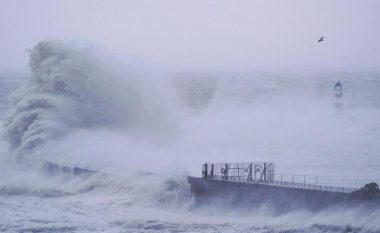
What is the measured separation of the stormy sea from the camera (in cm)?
2494

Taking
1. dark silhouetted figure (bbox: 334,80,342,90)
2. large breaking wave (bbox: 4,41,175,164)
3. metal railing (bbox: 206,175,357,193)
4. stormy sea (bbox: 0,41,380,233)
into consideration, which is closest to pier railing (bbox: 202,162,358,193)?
metal railing (bbox: 206,175,357,193)

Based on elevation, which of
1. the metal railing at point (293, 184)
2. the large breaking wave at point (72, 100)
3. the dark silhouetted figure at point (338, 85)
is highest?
the dark silhouetted figure at point (338, 85)

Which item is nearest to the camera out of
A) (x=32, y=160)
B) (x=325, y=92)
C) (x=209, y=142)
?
(x=32, y=160)

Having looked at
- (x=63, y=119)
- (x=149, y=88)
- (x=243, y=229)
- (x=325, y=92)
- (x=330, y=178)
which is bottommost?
(x=243, y=229)

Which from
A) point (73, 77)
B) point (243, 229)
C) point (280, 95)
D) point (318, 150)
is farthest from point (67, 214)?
point (280, 95)

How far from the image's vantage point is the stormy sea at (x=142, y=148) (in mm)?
24938

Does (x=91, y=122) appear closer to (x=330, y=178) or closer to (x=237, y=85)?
(x=330, y=178)

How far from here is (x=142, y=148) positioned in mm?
37500

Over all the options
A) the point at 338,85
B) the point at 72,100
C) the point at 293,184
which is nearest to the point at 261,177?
the point at 293,184

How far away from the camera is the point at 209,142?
1679 inches

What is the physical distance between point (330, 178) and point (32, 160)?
48.7 feet

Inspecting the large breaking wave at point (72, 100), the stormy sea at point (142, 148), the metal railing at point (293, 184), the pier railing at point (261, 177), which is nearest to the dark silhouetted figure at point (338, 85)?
the stormy sea at point (142, 148)

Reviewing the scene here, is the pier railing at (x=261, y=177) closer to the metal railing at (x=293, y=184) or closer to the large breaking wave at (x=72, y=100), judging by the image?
the metal railing at (x=293, y=184)

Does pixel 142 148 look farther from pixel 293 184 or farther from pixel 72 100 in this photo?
pixel 293 184
